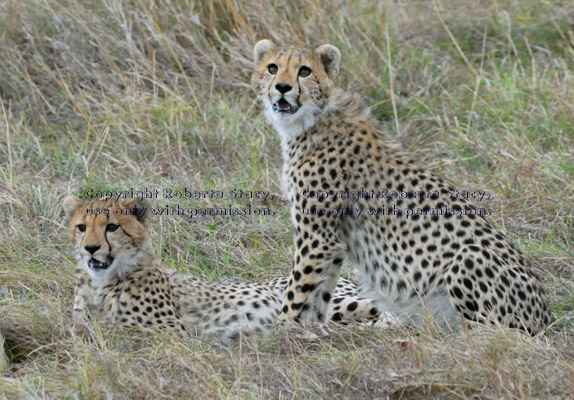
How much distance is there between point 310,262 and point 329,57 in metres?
0.86

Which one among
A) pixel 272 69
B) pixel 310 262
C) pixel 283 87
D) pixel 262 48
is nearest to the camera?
pixel 310 262

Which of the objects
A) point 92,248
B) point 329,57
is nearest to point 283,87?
point 329,57

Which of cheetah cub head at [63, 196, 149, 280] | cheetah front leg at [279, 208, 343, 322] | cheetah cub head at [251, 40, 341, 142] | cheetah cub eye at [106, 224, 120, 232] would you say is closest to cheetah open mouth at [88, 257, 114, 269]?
cheetah cub head at [63, 196, 149, 280]

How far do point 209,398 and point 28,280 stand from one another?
1435mm

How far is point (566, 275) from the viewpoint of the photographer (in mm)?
4297

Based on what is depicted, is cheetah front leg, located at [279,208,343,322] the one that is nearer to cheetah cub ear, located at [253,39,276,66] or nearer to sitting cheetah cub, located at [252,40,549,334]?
sitting cheetah cub, located at [252,40,549,334]

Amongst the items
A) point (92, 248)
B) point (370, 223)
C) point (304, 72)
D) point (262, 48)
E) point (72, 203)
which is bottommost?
point (370, 223)

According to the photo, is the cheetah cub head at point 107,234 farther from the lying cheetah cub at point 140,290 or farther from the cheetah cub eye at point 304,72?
the cheetah cub eye at point 304,72

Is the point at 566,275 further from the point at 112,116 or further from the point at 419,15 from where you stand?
the point at 419,15

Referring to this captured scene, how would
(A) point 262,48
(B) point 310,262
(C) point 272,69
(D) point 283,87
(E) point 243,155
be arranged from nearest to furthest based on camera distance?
(B) point 310,262
(D) point 283,87
(C) point 272,69
(A) point 262,48
(E) point 243,155

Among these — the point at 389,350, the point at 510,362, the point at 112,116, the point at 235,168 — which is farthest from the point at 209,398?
the point at 112,116

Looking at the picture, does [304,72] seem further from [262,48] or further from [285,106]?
[262,48]

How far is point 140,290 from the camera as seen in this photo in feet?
13.1

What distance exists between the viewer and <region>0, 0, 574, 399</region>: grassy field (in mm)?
3250
